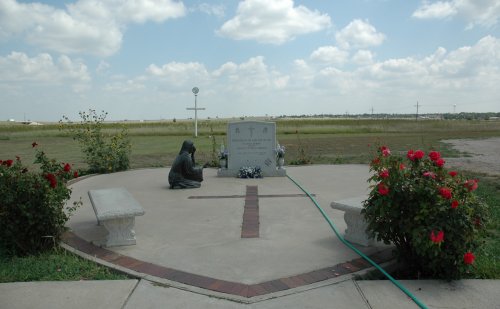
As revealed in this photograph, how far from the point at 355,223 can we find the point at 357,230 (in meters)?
0.09

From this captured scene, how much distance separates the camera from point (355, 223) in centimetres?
519

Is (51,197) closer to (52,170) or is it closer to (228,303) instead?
(52,170)

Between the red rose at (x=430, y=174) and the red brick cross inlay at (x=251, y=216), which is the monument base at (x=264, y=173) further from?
the red rose at (x=430, y=174)

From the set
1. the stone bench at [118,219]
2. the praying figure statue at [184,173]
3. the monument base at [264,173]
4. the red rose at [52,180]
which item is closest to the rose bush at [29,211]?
the red rose at [52,180]

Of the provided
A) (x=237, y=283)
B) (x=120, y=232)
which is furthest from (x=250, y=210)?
(x=237, y=283)

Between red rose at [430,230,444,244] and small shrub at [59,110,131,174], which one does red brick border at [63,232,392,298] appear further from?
small shrub at [59,110,131,174]

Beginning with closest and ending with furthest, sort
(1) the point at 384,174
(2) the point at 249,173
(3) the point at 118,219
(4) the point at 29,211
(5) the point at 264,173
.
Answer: (1) the point at 384,174
(4) the point at 29,211
(3) the point at 118,219
(2) the point at 249,173
(5) the point at 264,173

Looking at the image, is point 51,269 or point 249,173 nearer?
point 51,269

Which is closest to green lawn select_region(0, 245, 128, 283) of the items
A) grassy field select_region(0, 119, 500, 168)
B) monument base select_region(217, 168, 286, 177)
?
grassy field select_region(0, 119, 500, 168)

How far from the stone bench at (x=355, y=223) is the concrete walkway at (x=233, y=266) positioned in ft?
0.44

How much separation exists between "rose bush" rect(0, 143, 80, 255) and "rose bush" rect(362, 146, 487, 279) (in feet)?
11.4

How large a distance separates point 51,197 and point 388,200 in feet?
11.9

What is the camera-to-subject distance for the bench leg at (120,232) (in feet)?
16.8

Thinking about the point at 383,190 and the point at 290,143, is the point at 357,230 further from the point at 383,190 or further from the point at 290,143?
the point at 290,143
